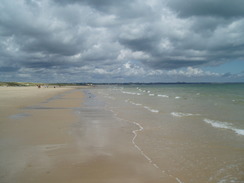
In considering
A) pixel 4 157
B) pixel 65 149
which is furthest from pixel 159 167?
pixel 4 157

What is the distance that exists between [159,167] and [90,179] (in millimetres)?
2223

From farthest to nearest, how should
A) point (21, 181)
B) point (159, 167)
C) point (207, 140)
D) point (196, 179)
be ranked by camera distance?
1. point (207, 140)
2. point (159, 167)
3. point (196, 179)
4. point (21, 181)

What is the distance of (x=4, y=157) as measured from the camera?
6328 millimetres

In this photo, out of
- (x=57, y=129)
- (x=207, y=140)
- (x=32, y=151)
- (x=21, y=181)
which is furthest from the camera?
(x=57, y=129)

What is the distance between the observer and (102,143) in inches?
323

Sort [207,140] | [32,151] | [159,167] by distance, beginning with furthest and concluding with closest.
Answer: [207,140] < [32,151] < [159,167]

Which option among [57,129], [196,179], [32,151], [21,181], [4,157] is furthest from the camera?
[57,129]

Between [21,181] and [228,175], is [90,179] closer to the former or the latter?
[21,181]

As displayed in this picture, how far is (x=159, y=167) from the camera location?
5.89 m

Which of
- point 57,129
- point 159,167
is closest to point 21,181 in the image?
point 159,167

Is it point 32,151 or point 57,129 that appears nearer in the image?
point 32,151

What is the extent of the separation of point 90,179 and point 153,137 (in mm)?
4872

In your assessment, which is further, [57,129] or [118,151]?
[57,129]

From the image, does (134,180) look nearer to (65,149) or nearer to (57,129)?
(65,149)
